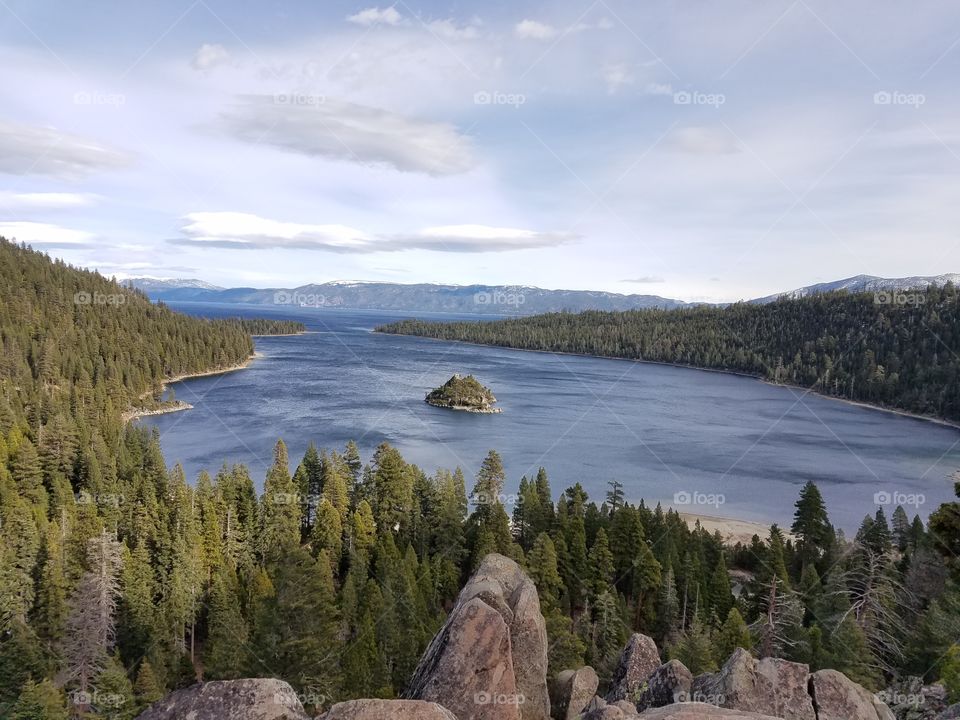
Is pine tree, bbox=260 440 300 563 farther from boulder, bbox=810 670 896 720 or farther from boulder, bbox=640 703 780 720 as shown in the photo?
boulder, bbox=640 703 780 720

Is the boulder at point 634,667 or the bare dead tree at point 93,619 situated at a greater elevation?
the boulder at point 634,667

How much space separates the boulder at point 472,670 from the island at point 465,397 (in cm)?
9250

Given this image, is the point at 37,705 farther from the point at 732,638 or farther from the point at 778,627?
the point at 778,627

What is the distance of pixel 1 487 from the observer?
38812mm

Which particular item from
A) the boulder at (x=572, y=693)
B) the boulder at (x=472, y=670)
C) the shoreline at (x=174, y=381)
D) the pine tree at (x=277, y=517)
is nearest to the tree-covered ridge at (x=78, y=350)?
the shoreline at (x=174, y=381)

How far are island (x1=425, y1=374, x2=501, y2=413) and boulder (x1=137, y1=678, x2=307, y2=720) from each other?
9657 cm

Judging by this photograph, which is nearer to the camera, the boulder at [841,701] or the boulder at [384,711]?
the boulder at [384,711]

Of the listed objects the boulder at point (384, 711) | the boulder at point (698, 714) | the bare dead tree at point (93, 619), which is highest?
the boulder at point (384, 711)

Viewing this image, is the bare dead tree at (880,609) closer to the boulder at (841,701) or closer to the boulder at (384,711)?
the boulder at (841,701)

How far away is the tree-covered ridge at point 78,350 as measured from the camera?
191ft

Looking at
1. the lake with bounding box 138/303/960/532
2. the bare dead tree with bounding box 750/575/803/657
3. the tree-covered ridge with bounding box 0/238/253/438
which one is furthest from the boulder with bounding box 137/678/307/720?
the lake with bounding box 138/303/960/532

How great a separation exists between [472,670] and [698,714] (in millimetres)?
4324

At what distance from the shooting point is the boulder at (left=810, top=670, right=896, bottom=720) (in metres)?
12.1

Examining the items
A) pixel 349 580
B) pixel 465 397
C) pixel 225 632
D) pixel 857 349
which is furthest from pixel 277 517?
pixel 857 349
